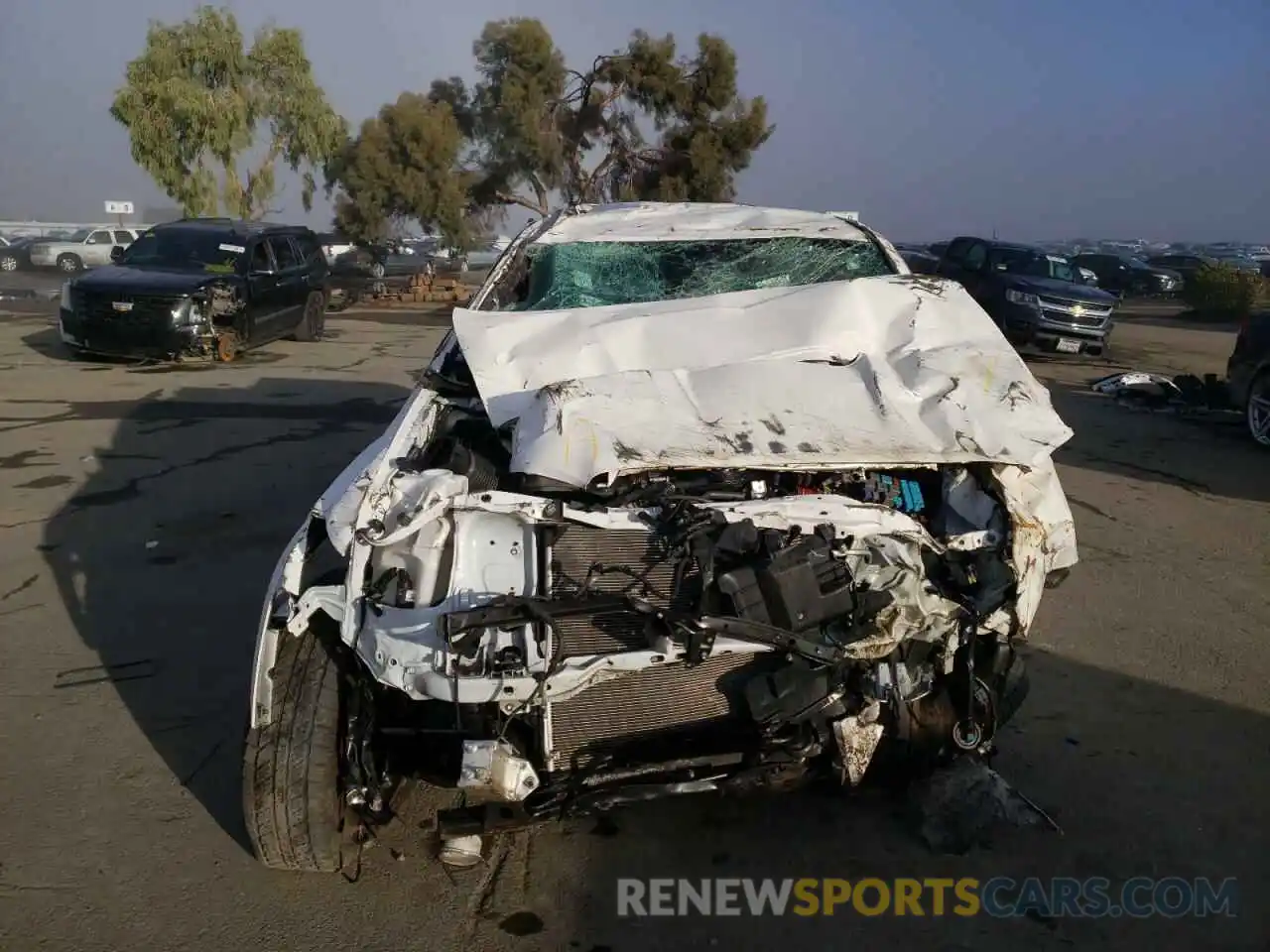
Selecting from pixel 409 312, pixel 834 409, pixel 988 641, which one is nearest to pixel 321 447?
pixel 834 409

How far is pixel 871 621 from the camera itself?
2771mm

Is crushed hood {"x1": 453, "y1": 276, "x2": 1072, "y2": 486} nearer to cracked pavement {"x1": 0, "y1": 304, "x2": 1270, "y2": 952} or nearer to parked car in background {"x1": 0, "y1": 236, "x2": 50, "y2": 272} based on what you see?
cracked pavement {"x1": 0, "y1": 304, "x2": 1270, "y2": 952}

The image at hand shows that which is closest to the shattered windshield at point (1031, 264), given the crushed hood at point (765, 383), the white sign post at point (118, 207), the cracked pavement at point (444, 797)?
the cracked pavement at point (444, 797)

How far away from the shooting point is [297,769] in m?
2.63

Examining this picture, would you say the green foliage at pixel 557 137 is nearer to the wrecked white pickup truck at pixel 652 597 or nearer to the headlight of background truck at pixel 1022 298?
the headlight of background truck at pixel 1022 298

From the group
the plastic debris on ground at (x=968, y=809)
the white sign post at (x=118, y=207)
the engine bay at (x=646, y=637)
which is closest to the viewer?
the engine bay at (x=646, y=637)

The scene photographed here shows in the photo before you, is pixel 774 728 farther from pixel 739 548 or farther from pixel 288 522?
pixel 288 522

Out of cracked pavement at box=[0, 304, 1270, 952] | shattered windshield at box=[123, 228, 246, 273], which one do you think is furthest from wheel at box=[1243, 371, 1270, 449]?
shattered windshield at box=[123, 228, 246, 273]

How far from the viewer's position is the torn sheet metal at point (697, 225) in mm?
4848

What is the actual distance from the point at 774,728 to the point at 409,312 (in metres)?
20.4

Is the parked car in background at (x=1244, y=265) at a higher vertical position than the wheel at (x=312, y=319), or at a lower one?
higher

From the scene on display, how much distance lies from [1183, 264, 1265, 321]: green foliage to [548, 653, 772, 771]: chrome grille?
992 inches

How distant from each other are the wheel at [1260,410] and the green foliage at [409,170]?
22172mm

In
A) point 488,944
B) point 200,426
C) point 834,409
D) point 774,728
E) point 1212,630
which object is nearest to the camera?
point 488,944
